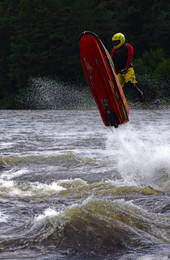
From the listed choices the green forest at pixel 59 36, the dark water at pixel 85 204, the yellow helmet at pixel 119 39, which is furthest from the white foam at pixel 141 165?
the green forest at pixel 59 36

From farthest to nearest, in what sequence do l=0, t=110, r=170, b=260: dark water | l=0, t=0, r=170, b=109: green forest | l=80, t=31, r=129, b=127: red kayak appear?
l=0, t=0, r=170, b=109: green forest < l=80, t=31, r=129, b=127: red kayak < l=0, t=110, r=170, b=260: dark water

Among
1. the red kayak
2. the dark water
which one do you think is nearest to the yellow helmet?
the red kayak

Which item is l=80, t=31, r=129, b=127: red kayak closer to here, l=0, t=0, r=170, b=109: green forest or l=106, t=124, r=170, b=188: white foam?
l=106, t=124, r=170, b=188: white foam

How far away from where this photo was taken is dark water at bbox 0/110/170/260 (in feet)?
21.1

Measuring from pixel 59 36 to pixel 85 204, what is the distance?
58701 mm

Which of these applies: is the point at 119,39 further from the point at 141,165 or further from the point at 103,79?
the point at 141,165

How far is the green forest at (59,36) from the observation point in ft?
213

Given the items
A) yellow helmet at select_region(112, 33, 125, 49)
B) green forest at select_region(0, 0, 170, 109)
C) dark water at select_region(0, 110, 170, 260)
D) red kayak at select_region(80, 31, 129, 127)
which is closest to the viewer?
dark water at select_region(0, 110, 170, 260)

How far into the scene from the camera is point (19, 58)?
67.9 meters

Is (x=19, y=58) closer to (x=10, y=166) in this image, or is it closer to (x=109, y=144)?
(x=109, y=144)

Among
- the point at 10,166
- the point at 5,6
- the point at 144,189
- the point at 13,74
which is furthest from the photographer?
the point at 5,6

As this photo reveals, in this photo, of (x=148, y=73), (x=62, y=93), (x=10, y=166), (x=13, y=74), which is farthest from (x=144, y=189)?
(x=13, y=74)

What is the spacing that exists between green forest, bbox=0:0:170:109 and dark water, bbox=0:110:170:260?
47712mm

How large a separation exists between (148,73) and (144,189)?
46.6m
